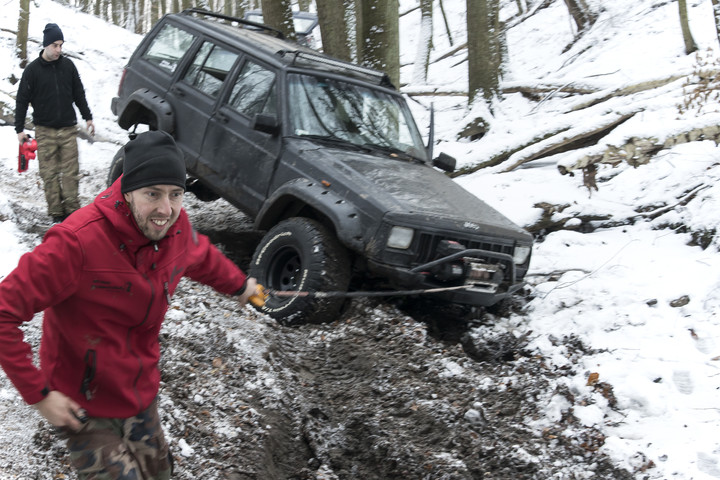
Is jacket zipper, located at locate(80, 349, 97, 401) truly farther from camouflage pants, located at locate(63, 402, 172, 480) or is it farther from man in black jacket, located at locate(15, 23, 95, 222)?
man in black jacket, located at locate(15, 23, 95, 222)

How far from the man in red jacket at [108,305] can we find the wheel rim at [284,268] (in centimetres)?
311

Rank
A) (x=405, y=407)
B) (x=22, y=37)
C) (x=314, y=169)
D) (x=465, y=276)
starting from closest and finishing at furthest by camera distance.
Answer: (x=405, y=407) < (x=465, y=276) < (x=314, y=169) < (x=22, y=37)

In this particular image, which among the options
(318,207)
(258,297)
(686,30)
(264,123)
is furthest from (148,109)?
(686,30)

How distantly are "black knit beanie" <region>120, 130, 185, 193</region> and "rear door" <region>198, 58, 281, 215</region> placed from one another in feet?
11.9

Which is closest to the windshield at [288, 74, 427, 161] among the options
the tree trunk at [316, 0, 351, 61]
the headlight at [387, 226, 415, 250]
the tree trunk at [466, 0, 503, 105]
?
the headlight at [387, 226, 415, 250]

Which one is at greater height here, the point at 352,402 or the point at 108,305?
the point at 108,305

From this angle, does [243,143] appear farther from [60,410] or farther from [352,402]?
[60,410]

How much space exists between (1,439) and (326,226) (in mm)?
3009

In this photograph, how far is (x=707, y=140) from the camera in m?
8.02

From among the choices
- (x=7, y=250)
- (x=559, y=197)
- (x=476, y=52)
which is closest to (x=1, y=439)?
(x=7, y=250)

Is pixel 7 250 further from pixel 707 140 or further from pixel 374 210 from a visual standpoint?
pixel 707 140

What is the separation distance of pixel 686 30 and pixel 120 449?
13.2 m

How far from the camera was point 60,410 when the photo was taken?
230 cm

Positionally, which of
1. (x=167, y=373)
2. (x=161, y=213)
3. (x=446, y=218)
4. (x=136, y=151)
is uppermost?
(x=136, y=151)
